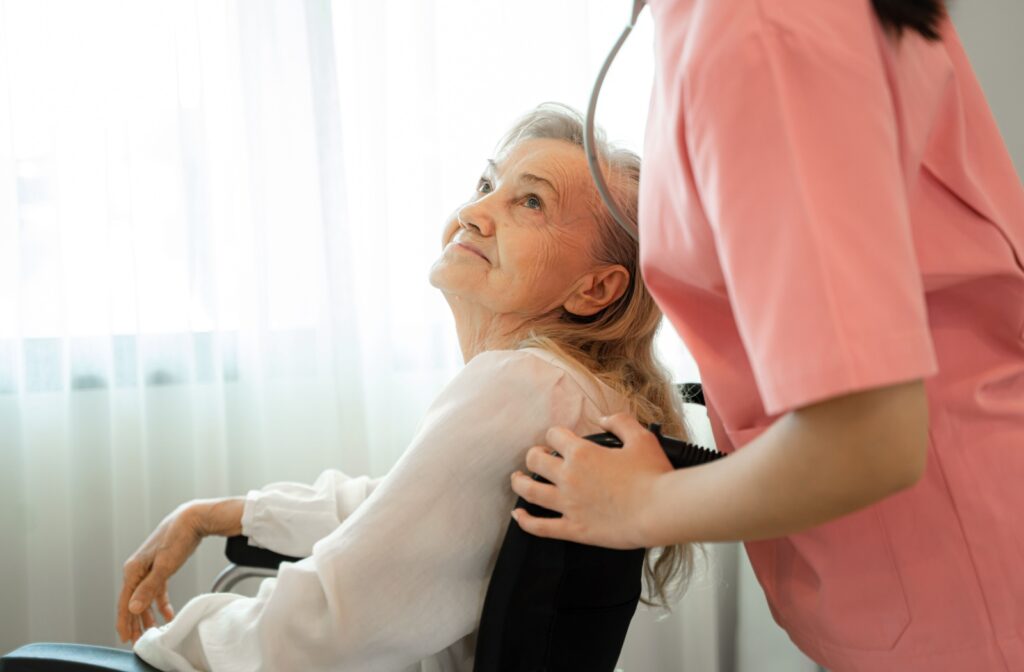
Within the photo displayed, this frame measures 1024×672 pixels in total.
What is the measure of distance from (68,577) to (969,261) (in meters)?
1.99

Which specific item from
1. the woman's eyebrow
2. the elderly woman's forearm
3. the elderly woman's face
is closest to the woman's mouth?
the elderly woman's face

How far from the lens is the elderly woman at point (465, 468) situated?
0.82 meters

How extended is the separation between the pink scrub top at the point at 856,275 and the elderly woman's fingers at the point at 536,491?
6.3 inches

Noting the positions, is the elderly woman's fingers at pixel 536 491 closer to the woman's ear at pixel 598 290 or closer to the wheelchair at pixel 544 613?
the wheelchair at pixel 544 613

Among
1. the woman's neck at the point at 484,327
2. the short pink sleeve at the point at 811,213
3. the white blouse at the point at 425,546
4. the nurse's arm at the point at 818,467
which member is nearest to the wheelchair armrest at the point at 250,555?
the white blouse at the point at 425,546

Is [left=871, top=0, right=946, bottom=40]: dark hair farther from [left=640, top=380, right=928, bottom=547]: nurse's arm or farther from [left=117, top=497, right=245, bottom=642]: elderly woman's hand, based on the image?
[left=117, top=497, right=245, bottom=642]: elderly woman's hand

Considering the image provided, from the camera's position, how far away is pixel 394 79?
6.92 ft

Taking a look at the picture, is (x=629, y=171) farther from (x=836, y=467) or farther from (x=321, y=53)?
(x=321, y=53)

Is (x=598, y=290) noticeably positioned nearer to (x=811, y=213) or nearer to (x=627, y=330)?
(x=627, y=330)

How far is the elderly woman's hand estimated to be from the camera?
116 cm

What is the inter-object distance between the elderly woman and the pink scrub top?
0.74ft

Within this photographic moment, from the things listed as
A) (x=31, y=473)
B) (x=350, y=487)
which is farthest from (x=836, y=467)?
(x=31, y=473)

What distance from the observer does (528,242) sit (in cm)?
107

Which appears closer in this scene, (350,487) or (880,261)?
(880,261)
